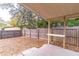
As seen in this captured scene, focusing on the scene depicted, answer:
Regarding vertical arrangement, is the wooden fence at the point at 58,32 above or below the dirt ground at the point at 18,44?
above

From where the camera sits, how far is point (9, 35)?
4.81ft

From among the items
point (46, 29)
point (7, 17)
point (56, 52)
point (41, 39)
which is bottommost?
point (56, 52)

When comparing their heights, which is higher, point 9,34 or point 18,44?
point 9,34

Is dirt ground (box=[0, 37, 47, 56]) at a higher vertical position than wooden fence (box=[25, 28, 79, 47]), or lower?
lower

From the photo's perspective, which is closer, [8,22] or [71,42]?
[8,22]

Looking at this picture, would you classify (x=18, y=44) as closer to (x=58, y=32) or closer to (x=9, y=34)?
(x=9, y=34)

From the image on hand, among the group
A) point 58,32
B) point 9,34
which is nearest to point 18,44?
point 9,34

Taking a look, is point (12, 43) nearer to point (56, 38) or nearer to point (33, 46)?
point (33, 46)

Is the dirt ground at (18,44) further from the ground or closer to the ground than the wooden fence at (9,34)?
closer to the ground

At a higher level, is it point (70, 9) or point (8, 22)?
point (70, 9)

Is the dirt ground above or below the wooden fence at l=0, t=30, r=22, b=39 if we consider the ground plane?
below

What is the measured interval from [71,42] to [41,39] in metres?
0.32

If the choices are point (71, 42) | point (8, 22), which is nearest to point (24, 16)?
point (8, 22)

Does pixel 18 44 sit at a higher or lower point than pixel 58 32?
lower
